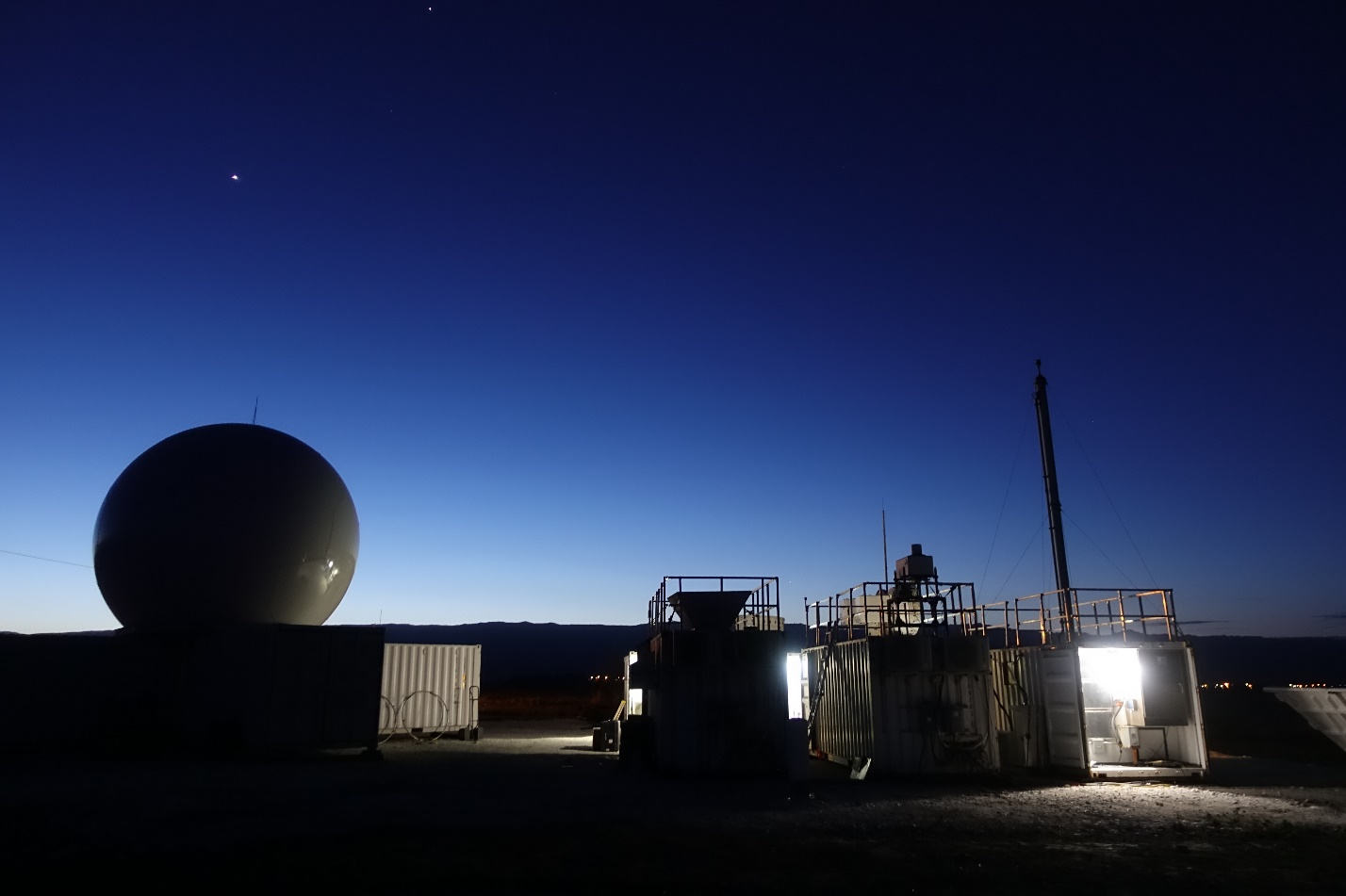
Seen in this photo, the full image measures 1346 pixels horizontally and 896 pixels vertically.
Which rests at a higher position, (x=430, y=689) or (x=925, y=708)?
(x=430, y=689)

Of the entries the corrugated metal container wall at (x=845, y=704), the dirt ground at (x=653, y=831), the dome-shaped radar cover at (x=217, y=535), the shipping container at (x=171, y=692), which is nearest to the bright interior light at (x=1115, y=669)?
the dirt ground at (x=653, y=831)

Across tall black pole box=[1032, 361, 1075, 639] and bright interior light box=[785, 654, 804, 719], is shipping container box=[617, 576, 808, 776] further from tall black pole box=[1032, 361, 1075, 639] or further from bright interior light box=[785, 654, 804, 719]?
tall black pole box=[1032, 361, 1075, 639]

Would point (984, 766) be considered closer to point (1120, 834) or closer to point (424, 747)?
point (1120, 834)

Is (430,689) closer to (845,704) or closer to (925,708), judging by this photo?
(845,704)

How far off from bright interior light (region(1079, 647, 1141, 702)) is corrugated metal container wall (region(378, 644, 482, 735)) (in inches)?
721

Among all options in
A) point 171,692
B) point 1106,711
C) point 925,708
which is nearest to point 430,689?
point 171,692

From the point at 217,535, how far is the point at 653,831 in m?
15.2

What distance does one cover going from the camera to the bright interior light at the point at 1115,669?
18031 mm

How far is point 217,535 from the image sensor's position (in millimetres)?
20922

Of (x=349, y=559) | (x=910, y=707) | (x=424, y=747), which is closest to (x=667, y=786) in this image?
(x=910, y=707)

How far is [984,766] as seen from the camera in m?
17.6

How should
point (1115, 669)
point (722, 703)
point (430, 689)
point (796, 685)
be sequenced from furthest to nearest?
point (430, 689) → point (796, 685) → point (1115, 669) → point (722, 703)

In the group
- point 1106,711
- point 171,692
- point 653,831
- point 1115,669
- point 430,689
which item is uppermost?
point 1115,669

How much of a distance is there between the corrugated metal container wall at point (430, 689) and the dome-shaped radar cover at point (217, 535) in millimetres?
3932
